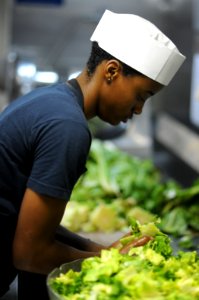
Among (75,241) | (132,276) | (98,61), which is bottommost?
(75,241)

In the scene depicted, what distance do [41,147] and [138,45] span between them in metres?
0.55

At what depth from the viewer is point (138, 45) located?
2.40m

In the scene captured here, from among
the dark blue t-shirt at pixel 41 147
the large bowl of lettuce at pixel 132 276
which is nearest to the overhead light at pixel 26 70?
the dark blue t-shirt at pixel 41 147

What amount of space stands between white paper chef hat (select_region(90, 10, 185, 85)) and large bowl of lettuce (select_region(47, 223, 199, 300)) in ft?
1.90

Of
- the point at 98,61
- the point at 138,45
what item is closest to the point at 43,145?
the point at 98,61

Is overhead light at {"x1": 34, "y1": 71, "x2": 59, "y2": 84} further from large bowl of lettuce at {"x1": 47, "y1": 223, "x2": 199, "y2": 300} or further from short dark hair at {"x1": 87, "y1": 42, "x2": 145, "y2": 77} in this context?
large bowl of lettuce at {"x1": 47, "y1": 223, "x2": 199, "y2": 300}

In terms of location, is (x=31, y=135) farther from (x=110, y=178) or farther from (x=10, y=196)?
(x=110, y=178)

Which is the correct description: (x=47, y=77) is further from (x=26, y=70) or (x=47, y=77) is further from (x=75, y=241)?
(x=75, y=241)

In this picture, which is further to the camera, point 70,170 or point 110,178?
point 110,178

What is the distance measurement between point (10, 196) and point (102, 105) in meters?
0.45

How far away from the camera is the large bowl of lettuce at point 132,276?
1870 millimetres

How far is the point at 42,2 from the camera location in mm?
6754

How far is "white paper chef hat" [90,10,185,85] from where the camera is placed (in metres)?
2.34

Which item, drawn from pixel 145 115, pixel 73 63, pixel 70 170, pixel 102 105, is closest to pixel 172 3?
pixel 145 115
